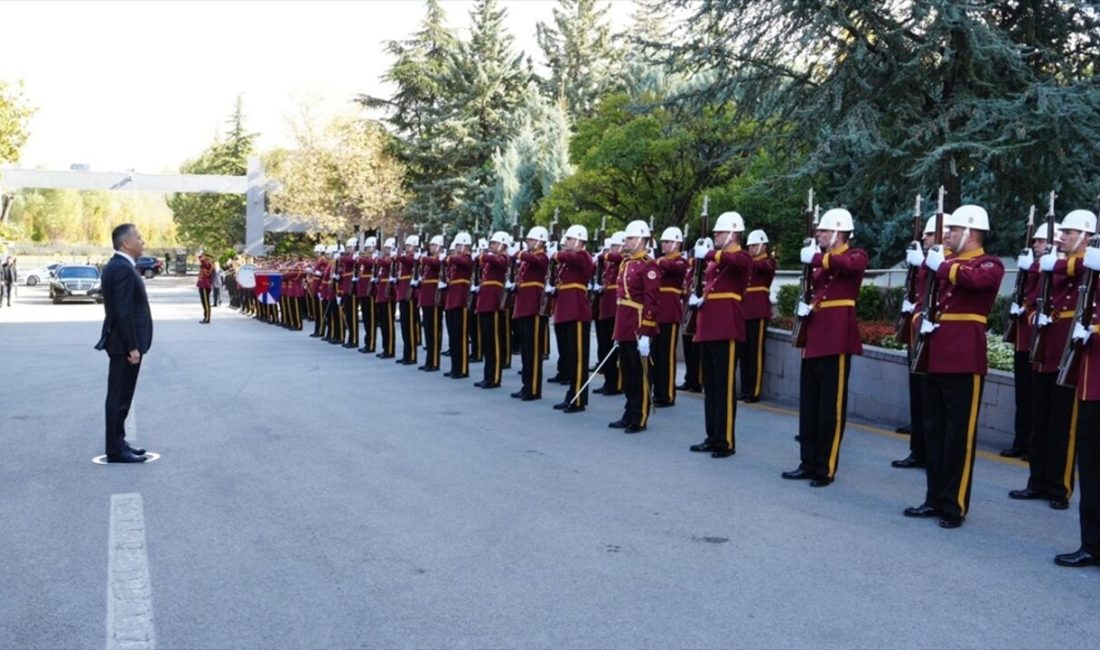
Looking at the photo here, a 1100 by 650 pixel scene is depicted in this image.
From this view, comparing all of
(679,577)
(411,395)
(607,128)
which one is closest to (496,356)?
(411,395)

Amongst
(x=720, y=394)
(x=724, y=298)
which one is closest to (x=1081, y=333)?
(x=720, y=394)

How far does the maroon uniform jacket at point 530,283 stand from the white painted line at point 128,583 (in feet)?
21.6

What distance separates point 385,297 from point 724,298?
10.1m

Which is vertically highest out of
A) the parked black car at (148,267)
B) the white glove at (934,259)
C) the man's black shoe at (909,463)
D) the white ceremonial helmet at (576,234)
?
the white ceremonial helmet at (576,234)

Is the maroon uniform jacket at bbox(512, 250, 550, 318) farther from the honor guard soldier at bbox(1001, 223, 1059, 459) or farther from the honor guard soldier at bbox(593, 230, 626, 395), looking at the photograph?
the honor guard soldier at bbox(1001, 223, 1059, 459)

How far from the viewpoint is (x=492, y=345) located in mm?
13977

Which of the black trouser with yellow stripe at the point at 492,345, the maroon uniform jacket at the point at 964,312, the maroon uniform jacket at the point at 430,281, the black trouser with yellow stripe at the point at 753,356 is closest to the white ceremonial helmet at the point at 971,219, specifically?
the maroon uniform jacket at the point at 964,312

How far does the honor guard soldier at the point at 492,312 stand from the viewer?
13891 mm

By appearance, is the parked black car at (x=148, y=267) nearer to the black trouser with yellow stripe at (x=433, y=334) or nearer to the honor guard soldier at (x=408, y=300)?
the honor guard soldier at (x=408, y=300)

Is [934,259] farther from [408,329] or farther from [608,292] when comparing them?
[408,329]

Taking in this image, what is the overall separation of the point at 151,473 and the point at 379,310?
11.1 metres

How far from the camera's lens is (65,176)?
56750mm

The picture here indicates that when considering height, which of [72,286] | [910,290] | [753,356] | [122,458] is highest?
[910,290]

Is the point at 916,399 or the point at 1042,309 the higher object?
the point at 1042,309
